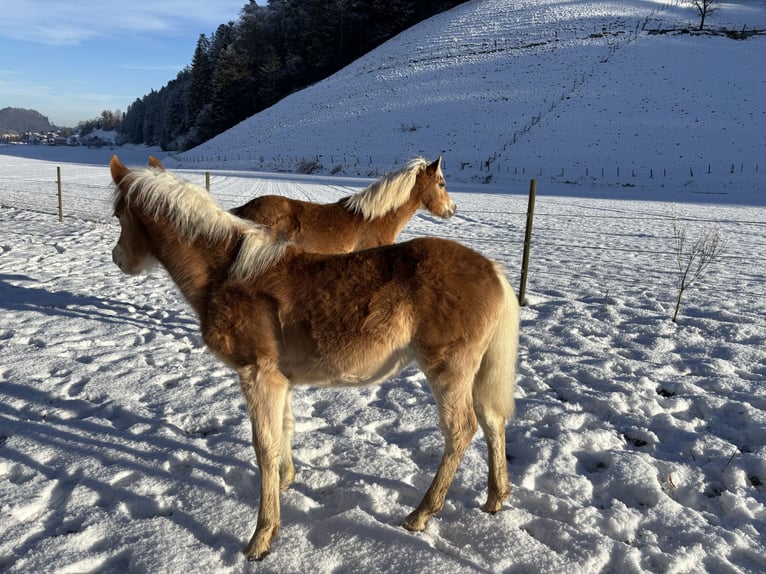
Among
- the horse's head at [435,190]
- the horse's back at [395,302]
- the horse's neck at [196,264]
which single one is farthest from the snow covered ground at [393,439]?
the horse's head at [435,190]

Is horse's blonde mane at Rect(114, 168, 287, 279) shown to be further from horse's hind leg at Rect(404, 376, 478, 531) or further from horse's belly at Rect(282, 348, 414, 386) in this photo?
horse's hind leg at Rect(404, 376, 478, 531)

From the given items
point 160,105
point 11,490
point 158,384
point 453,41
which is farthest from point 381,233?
point 160,105

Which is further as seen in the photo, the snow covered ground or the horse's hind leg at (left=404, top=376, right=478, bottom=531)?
the horse's hind leg at (left=404, top=376, right=478, bottom=531)

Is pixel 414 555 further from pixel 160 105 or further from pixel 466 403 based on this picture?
pixel 160 105

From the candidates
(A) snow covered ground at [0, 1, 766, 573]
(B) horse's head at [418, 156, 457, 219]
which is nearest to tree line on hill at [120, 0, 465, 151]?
(A) snow covered ground at [0, 1, 766, 573]

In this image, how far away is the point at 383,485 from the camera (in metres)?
3.34

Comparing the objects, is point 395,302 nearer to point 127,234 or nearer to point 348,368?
point 348,368

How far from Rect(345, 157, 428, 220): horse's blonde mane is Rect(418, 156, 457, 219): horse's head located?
409mm

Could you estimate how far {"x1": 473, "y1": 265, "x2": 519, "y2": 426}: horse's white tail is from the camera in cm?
302

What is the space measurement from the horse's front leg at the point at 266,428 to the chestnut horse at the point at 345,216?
2.87m

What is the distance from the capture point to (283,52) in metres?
73.4

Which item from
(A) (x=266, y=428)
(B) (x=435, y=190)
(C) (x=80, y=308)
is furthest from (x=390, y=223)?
(C) (x=80, y=308)

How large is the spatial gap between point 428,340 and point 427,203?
14.0 ft

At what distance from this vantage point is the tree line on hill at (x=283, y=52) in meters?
66.2
